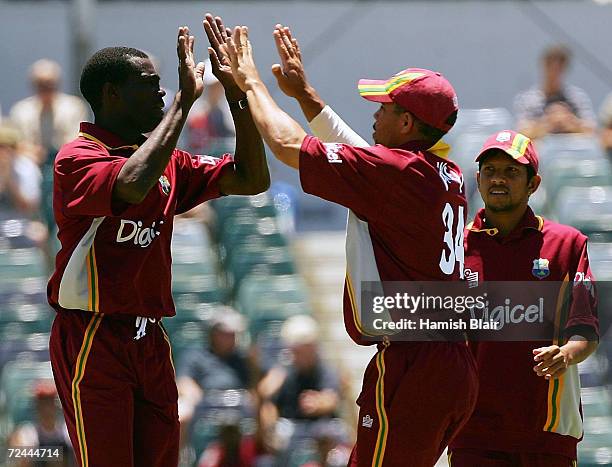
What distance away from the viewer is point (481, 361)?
509 cm

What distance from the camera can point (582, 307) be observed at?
5.06 meters

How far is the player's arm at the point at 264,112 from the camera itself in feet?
15.4

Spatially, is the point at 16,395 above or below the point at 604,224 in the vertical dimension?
below

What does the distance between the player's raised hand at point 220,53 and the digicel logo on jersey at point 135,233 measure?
66 cm

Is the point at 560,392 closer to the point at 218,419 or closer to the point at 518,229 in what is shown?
the point at 518,229

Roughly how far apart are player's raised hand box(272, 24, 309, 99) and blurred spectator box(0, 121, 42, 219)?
4577 mm

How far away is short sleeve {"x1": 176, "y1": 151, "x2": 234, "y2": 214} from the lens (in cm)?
495

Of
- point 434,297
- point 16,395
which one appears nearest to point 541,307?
point 434,297

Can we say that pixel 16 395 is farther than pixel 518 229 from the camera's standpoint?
Yes

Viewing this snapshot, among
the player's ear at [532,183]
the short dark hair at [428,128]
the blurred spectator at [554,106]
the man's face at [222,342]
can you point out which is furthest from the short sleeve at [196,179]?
the blurred spectator at [554,106]

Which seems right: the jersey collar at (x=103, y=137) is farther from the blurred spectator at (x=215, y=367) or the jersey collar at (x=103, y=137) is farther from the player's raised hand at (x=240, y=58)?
the blurred spectator at (x=215, y=367)

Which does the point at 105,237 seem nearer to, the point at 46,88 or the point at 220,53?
the point at 220,53

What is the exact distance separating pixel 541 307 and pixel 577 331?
22cm

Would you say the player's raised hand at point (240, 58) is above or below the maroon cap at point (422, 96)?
above
